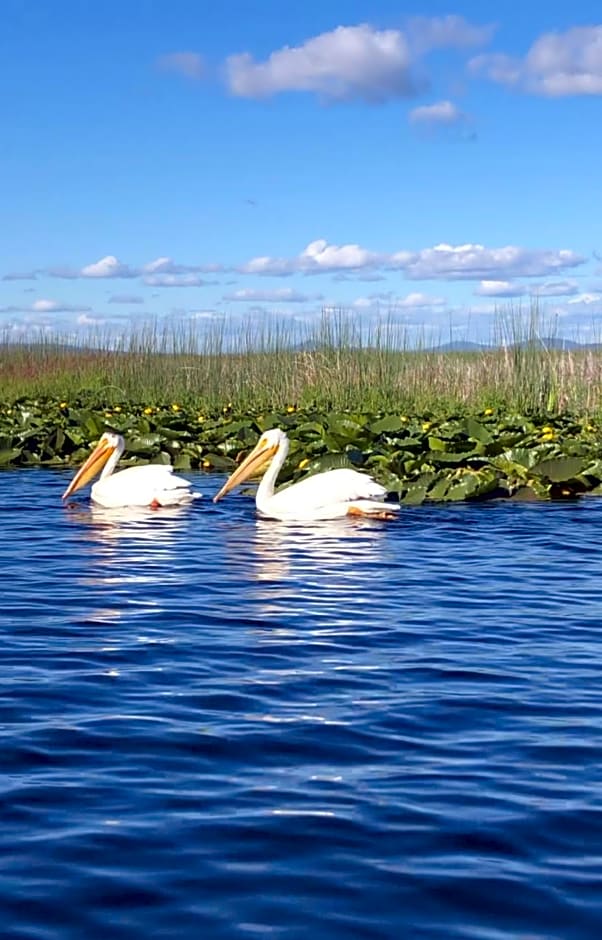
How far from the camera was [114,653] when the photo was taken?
7402 millimetres

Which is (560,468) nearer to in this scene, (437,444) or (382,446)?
(437,444)

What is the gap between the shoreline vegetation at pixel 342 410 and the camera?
49.6 ft

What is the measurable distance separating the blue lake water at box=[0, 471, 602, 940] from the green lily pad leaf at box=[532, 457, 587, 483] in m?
3.58

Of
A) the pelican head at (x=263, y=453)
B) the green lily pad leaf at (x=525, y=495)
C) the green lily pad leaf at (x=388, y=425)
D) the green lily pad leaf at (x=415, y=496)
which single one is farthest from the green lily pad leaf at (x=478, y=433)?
the pelican head at (x=263, y=453)

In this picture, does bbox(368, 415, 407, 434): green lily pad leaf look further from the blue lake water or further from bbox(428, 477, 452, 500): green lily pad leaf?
the blue lake water

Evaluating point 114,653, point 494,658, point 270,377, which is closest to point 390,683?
point 494,658

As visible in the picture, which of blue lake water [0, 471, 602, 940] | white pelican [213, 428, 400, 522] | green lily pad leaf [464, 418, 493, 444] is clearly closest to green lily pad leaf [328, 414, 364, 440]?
green lily pad leaf [464, 418, 493, 444]

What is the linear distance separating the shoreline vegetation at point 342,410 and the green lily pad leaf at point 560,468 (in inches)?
0.6

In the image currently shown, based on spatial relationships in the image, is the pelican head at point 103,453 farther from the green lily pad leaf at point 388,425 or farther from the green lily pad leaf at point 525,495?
the green lily pad leaf at point 525,495

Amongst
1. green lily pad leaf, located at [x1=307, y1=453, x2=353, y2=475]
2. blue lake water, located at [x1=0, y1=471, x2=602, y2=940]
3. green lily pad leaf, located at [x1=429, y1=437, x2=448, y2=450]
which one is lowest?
blue lake water, located at [x1=0, y1=471, x2=602, y2=940]

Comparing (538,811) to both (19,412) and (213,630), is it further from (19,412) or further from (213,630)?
(19,412)

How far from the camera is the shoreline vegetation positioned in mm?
15125

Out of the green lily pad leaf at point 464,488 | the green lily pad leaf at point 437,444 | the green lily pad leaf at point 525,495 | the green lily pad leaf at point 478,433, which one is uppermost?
the green lily pad leaf at point 478,433

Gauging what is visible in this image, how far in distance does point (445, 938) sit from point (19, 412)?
19.6 m
